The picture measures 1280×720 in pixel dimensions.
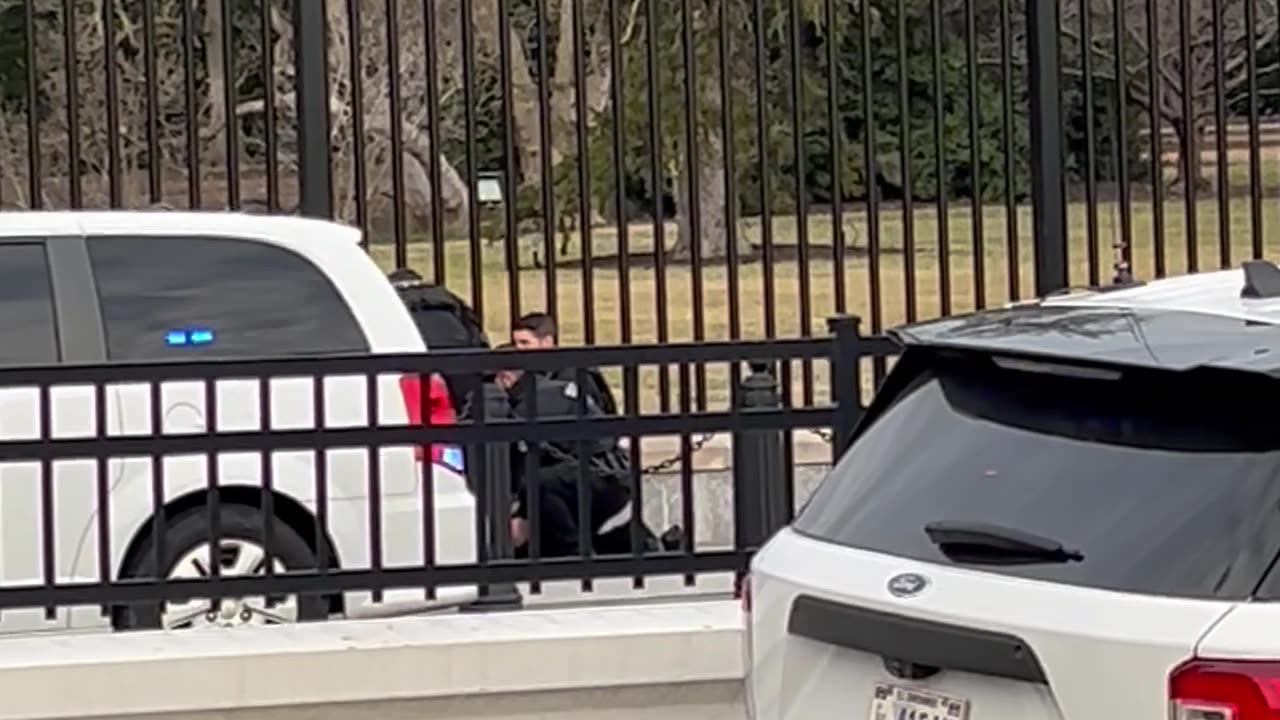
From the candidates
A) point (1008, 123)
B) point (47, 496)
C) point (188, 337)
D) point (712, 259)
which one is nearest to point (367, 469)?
point (47, 496)

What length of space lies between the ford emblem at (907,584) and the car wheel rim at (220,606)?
3.17m

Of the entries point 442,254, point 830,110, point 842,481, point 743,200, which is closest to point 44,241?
point 442,254

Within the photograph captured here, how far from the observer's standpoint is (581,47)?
10773 mm

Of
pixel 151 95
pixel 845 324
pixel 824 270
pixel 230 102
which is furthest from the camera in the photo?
pixel 824 270

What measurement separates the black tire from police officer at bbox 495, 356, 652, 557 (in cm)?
70

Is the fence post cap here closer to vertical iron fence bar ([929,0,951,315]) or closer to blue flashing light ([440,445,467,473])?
blue flashing light ([440,445,467,473])

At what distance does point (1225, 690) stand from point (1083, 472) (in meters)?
0.53

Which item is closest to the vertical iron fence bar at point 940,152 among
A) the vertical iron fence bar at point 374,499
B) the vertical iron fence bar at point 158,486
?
the vertical iron fence bar at point 374,499

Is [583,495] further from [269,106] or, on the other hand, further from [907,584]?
[269,106]

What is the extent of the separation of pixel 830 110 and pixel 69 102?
135 inches

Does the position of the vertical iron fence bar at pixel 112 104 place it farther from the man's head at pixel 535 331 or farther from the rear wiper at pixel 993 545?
the rear wiper at pixel 993 545

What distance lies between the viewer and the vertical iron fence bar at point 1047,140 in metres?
10.5

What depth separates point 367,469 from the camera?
6.77 metres

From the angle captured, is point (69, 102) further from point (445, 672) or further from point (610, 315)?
point (610, 315)
